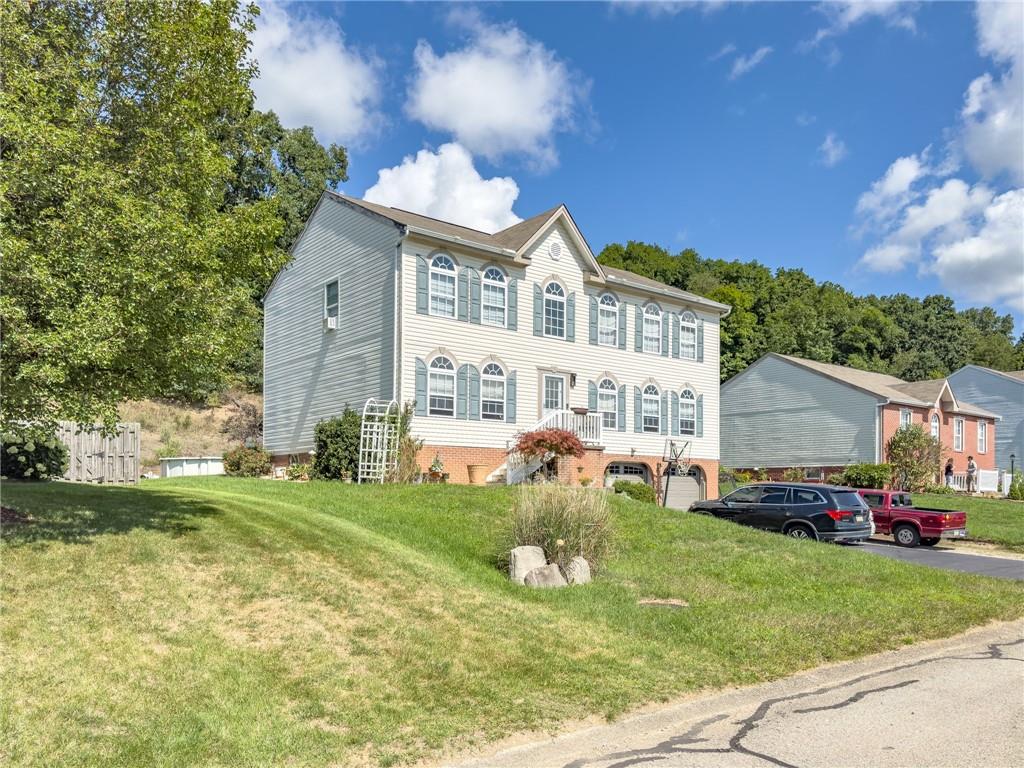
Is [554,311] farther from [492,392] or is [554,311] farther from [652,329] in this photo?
[652,329]

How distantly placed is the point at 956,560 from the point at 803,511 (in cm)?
348

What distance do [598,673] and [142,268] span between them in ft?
22.4

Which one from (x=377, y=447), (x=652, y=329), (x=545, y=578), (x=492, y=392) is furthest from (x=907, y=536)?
(x=545, y=578)

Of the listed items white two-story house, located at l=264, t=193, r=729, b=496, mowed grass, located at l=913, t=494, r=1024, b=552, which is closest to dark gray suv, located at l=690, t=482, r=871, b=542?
white two-story house, located at l=264, t=193, r=729, b=496

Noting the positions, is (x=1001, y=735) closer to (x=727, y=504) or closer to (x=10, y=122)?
(x=10, y=122)

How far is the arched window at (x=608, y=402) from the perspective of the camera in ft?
92.2

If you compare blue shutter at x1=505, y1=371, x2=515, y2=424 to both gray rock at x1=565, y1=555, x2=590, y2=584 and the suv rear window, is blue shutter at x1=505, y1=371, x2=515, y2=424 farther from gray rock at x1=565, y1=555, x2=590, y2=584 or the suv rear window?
gray rock at x1=565, y1=555, x2=590, y2=584

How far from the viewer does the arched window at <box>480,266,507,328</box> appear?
25016 mm

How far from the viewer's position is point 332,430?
22.7 m

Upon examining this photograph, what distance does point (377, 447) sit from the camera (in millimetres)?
21344

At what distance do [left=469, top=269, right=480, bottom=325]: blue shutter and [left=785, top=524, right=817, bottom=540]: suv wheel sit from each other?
1072 cm

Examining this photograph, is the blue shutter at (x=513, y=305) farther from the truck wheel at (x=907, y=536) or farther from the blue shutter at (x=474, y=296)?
the truck wheel at (x=907, y=536)

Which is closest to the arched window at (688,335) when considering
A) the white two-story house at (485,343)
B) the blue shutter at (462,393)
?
the white two-story house at (485,343)

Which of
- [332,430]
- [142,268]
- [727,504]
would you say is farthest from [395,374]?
[142,268]
